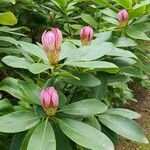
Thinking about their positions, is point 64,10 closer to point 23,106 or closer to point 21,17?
point 21,17

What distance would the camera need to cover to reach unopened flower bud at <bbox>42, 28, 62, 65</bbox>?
1054mm

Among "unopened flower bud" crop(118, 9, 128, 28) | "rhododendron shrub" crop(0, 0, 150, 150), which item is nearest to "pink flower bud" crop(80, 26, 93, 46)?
"rhododendron shrub" crop(0, 0, 150, 150)

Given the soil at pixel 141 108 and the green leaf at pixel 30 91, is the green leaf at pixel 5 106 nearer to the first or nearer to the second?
the green leaf at pixel 30 91

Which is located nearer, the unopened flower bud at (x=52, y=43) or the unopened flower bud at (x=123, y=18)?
the unopened flower bud at (x=52, y=43)

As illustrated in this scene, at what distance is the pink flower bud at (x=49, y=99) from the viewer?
0.99 m

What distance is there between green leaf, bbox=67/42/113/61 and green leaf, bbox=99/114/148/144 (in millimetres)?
184

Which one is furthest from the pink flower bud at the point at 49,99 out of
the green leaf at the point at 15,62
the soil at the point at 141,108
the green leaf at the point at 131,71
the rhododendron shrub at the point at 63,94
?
the soil at the point at 141,108

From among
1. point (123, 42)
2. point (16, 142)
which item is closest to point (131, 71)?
point (123, 42)

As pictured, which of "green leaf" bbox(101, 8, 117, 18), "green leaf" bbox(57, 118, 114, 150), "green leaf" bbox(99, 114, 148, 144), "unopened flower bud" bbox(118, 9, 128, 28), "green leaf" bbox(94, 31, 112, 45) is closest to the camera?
"green leaf" bbox(57, 118, 114, 150)

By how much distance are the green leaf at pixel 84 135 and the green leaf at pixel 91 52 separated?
177 mm

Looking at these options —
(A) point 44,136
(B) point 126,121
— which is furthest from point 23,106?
(B) point 126,121

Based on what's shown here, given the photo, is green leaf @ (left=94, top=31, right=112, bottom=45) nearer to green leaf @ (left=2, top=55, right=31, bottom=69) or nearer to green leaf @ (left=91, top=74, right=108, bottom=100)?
green leaf @ (left=91, top=74, right=108, bottom=100)

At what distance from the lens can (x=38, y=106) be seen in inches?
41.0

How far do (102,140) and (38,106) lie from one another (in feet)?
0.66
